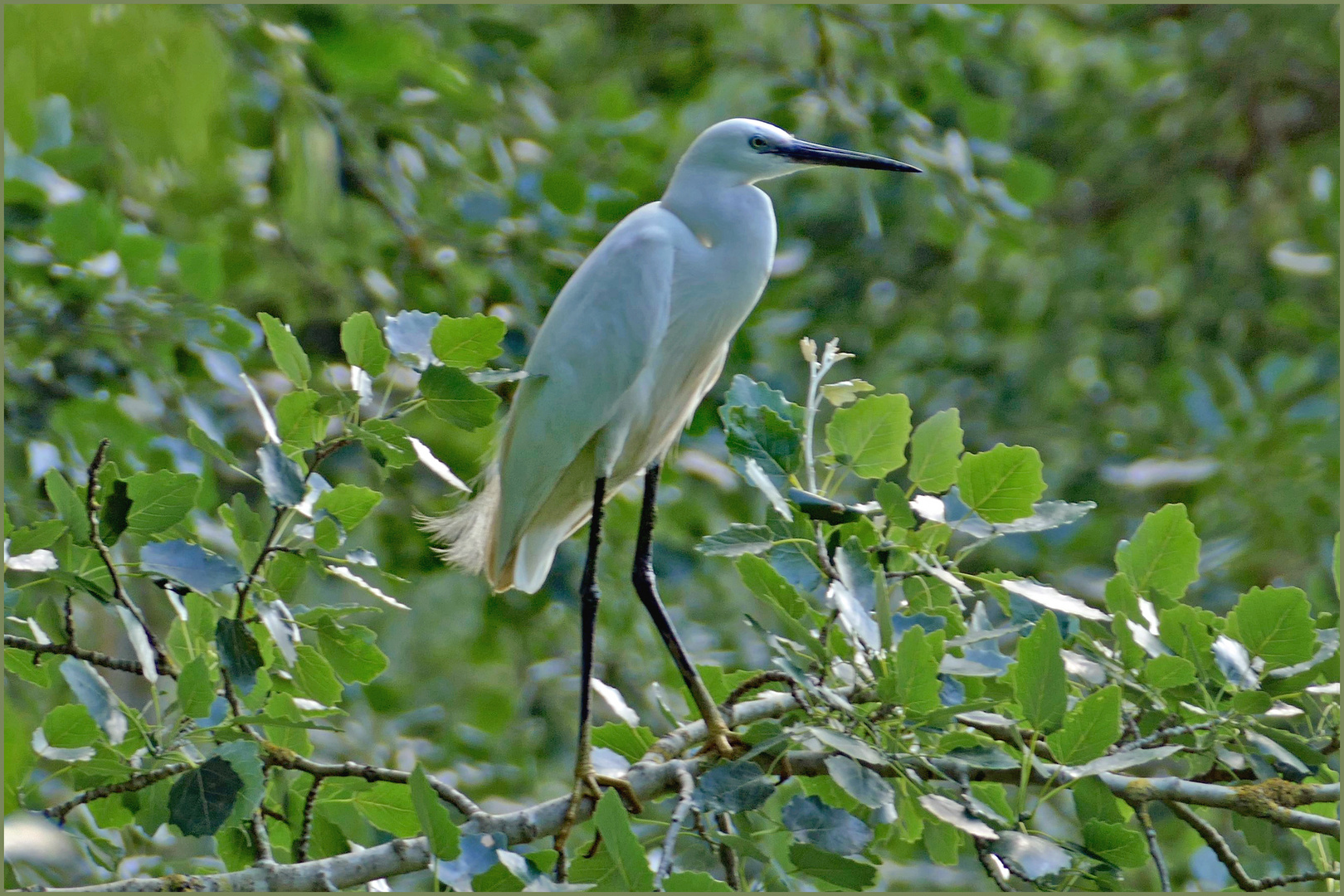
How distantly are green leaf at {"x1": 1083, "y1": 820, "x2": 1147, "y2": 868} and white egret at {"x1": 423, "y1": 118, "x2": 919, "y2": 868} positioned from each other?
20.4 inches

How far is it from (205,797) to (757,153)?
0.95 m

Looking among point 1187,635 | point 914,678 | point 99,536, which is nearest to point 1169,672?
point 1187,635

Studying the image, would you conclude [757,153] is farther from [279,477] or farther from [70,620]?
[70,620]

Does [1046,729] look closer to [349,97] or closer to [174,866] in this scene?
[174,866]

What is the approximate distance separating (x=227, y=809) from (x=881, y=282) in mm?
2785

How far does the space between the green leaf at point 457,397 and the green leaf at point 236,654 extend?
10.0 inches

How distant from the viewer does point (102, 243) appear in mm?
1812

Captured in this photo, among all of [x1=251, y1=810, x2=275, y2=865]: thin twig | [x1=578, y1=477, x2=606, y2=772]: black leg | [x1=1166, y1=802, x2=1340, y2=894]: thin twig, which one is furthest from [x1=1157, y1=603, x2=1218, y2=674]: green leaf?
[x1=251, y1=810, x2=275, y2=865]: thin twig

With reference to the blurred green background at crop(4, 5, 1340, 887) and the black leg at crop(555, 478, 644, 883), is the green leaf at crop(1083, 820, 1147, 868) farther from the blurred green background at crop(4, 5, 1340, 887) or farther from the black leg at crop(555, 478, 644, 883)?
the blurred green background at crop(4, 5, 1340, 887)

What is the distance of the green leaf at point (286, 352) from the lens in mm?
1007

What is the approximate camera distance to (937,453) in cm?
111

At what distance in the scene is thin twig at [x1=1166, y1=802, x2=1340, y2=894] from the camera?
0.93 meters

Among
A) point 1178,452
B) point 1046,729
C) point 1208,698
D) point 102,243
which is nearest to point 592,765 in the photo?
point 1046,729

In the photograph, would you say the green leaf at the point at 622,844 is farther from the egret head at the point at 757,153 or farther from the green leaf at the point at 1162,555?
the egret head at the point at 757,153
